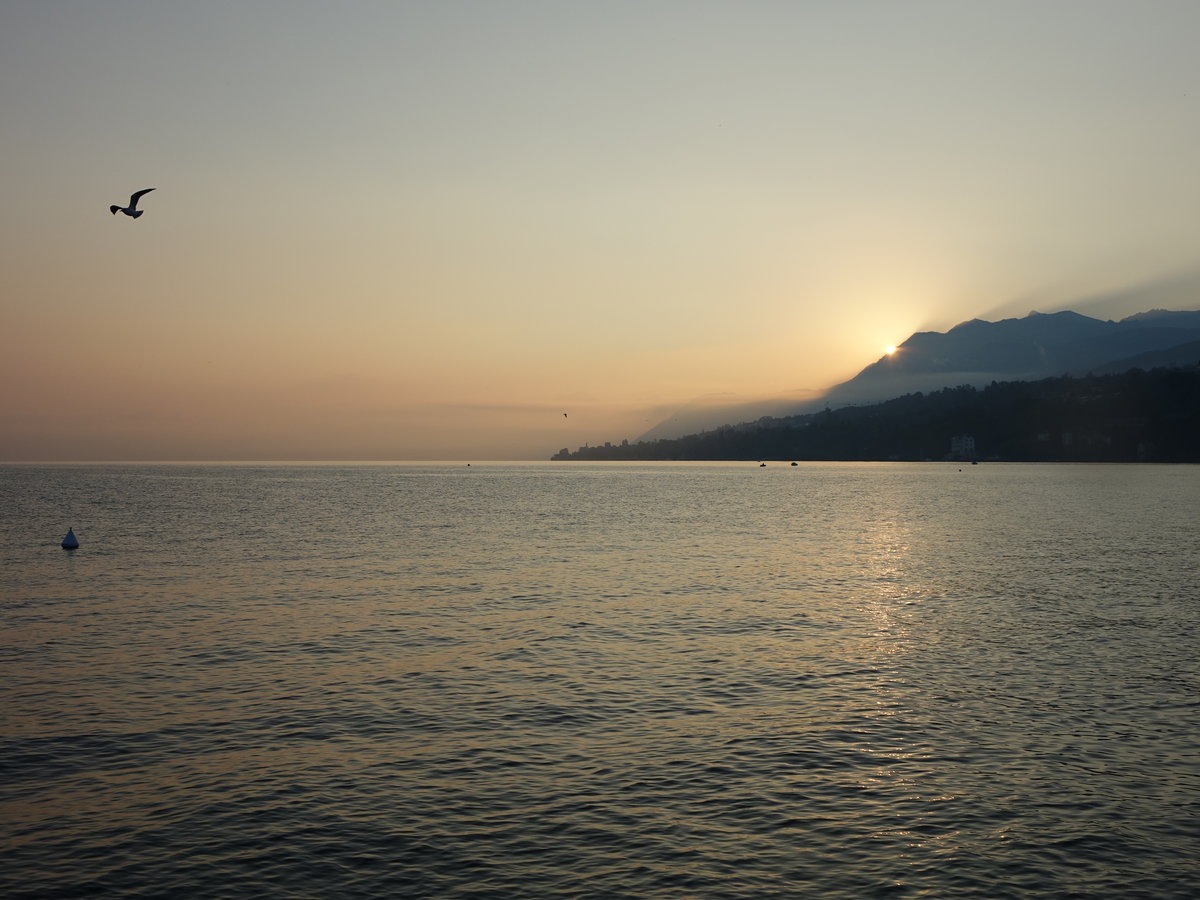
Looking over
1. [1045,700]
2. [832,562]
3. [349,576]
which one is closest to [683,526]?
[832,562]

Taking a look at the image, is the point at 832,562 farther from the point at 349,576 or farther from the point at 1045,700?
the point at 1045,700

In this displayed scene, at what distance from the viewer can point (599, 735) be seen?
2906 centimetres

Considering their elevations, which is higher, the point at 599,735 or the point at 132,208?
the point at 132,208

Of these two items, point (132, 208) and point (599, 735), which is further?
point (132, 208)

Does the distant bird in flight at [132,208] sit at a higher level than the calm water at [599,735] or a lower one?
higher

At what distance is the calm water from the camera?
1962 centimetres

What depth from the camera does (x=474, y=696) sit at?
3419 cm

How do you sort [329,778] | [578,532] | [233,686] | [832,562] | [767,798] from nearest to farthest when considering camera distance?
[767,798]
[329,778]
[233,686]
[832,562]
[578,532]

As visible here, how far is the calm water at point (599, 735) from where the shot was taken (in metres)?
19.6

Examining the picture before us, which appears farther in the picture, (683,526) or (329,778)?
(683,526)

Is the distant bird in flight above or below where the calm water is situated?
above

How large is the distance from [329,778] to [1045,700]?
25.5 m

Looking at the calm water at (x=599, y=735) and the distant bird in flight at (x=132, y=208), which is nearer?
the calm water at (x=599, y=735)

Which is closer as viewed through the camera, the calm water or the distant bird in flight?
the calm water
